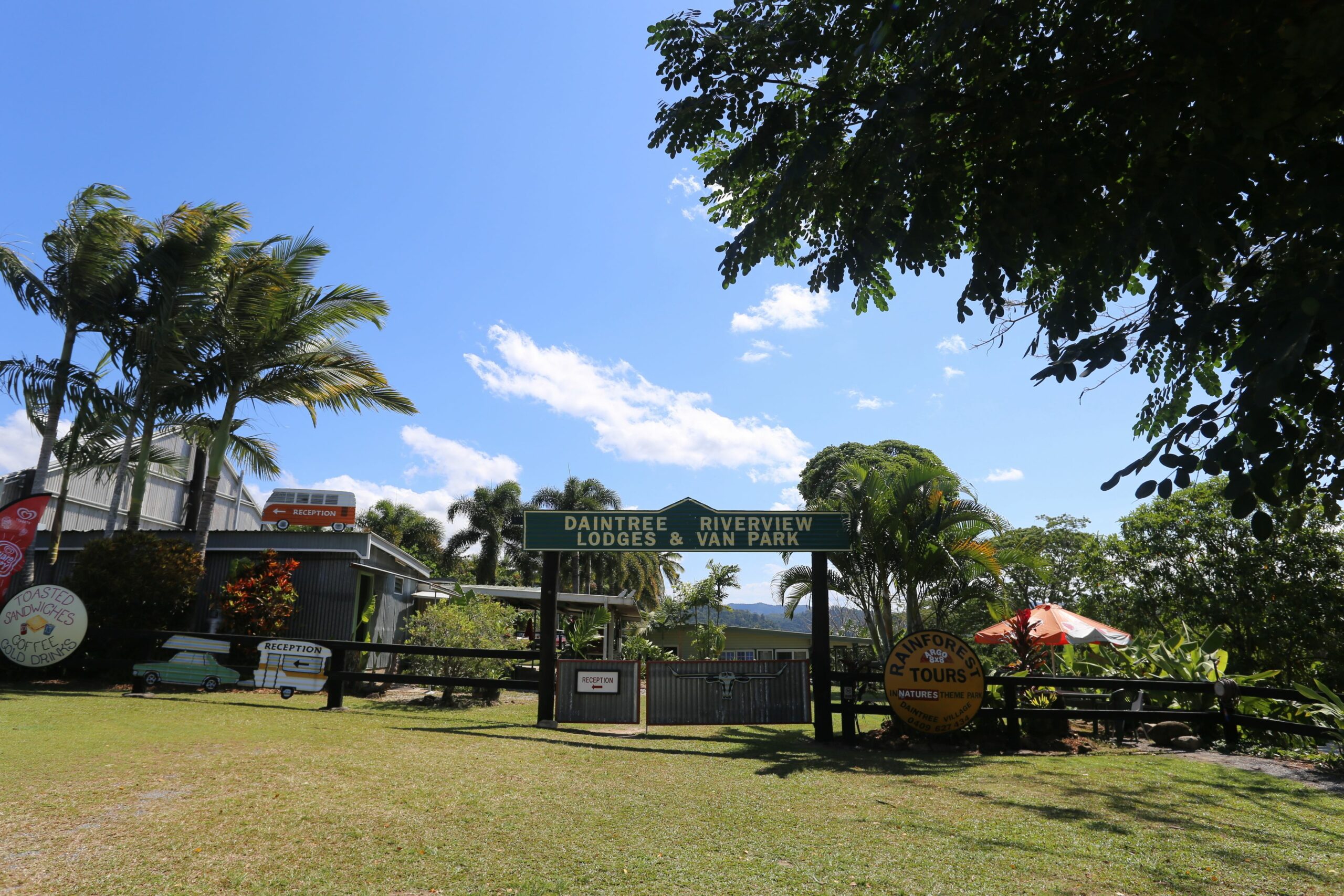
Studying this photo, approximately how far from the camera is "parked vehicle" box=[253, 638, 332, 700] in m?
12.9

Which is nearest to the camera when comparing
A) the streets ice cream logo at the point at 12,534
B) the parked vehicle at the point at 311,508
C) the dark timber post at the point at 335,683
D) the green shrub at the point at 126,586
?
the dark timber post at the point at 335,683

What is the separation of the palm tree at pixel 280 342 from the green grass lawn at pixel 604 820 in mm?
8548

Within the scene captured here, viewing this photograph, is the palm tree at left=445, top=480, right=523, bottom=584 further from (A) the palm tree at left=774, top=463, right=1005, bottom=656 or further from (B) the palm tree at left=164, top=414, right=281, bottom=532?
(A) the palm tree at left=774, top=463, right=1005, bottom=656

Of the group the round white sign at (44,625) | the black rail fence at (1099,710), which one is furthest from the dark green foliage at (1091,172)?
the round white sign at (44,625)

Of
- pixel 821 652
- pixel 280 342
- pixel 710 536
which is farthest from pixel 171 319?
pixel 821 652

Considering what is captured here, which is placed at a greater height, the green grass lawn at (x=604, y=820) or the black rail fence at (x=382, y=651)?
the black rail fence at (x=382, y=651)

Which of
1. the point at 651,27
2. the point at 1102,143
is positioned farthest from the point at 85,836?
the point at 1102,143

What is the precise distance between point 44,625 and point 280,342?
6640 mm

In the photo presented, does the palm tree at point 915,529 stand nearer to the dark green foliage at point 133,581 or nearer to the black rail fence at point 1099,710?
the black rail fence at point 1099,710

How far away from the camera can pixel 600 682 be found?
11891mm

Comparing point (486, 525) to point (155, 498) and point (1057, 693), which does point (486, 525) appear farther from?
point (1057, 693)

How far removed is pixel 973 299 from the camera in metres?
5.04

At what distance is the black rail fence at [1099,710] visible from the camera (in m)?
10.1

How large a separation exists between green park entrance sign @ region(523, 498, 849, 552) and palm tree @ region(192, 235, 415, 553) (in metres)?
7.71
